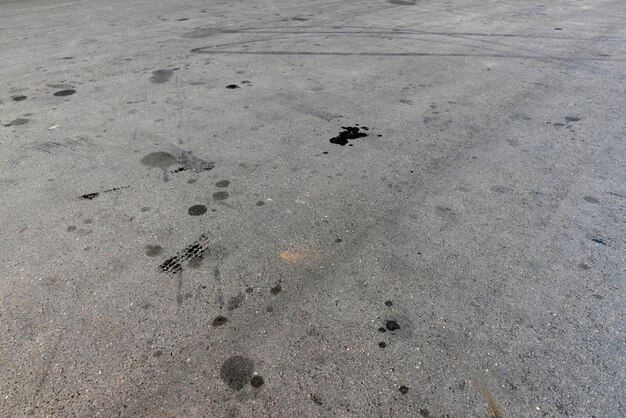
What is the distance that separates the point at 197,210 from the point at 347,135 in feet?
6.45

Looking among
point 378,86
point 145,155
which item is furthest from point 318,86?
point 145,155

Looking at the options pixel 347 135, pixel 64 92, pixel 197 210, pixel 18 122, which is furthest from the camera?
pixel 64 92

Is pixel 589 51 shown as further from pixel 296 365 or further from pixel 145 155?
pixel 296 365

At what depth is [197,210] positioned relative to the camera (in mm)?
3793

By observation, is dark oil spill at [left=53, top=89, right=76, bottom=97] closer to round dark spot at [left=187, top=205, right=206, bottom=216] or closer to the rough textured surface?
the rough textured surface

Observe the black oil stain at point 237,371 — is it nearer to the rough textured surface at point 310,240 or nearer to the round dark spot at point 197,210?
the rough textured surface at point 310,240

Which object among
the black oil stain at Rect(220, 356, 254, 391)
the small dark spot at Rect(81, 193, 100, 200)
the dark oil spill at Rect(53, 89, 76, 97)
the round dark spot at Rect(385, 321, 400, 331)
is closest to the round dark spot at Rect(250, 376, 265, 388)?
the black oil stain at Rect(220, 356, 254, 391)

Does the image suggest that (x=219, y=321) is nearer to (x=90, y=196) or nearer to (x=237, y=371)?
(x=237, y=371)

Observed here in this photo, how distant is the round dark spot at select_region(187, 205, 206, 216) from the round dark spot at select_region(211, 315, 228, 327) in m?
1.15

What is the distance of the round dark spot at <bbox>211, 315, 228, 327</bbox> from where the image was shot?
2785mm

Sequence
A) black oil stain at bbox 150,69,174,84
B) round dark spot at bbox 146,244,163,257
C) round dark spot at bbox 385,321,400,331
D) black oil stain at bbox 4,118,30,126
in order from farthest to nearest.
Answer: black oil stain at bbox 150,69,174,84
black oil stain at bbox 4,118,30,126
round dark spot at bbox 146,244,163,257
round dark spot at bbox 385,321,400,331

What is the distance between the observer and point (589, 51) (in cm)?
825

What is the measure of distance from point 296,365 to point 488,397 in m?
0.99

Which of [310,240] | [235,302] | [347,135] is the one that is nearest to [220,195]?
[310,240]
